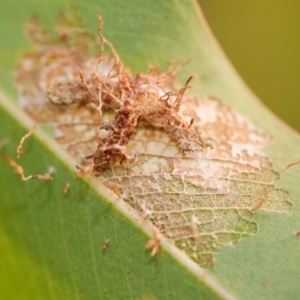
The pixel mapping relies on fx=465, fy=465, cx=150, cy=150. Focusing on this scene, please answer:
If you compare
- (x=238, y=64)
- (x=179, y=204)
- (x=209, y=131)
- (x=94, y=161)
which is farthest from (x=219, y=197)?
(x=238, y=64)

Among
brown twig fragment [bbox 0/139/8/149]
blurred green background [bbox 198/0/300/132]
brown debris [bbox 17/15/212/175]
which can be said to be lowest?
blurred green background [bbox 198/0/300/132]

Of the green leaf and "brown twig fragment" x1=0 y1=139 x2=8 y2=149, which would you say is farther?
"brown twig fragment" x1=0 y1=139 x2=8 y2=149

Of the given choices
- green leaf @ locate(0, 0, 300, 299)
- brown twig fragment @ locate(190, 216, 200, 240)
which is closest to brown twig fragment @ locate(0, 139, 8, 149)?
green leaf @ locate(0, 0, 300, 299)

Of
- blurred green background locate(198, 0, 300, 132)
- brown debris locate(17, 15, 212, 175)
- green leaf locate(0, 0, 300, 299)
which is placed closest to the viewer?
green leaf locate(0, 0, 300, 299)

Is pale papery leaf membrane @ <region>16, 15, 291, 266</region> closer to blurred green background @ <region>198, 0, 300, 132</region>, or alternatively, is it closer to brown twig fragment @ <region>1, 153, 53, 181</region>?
brown twig fragment @ <region>1, 153, 53, 181</region>

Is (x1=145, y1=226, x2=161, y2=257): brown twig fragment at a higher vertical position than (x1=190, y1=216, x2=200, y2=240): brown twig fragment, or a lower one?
lower

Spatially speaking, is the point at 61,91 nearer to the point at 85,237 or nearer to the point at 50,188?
the point at 50,188
